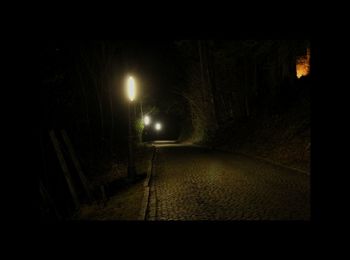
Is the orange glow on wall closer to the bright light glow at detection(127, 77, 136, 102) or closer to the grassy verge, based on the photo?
the bright light glow at detection(127, 77, 136, 102)

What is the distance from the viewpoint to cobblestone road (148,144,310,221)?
7195 mm

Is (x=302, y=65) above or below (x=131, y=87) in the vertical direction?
above

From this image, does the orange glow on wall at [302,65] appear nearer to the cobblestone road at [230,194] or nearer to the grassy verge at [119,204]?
the cobblestone road at [230,194]

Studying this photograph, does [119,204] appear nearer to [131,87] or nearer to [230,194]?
[230,194]

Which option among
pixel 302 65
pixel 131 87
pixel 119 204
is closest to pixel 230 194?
pixel 119 204

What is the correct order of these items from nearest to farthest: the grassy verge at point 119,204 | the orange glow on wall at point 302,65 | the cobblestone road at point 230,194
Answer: the cobblestone road at point 230,194
the grassy verge at point 119,204
the orange glow on wall at point 302,65

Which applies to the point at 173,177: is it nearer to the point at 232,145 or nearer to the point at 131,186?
the point at 131,186

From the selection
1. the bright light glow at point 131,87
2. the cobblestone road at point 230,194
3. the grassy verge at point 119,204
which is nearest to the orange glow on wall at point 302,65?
the cobblestone road at point 230,194

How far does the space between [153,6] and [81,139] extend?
13.9 metres

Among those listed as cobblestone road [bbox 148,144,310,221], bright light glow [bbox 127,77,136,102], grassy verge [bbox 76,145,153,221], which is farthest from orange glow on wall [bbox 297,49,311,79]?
grassy verge [bbox 76,145,153,221]

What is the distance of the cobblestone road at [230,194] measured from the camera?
7195 millimetres

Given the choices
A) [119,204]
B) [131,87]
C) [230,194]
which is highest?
[131,87]

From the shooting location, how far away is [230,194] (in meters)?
9.07

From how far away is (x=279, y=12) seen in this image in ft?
7.98
